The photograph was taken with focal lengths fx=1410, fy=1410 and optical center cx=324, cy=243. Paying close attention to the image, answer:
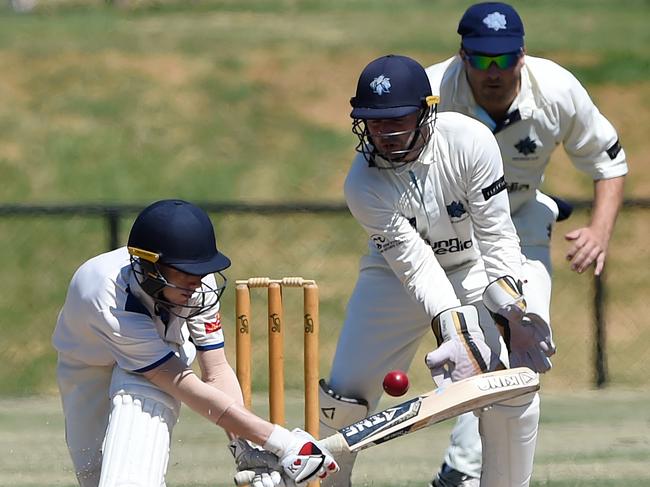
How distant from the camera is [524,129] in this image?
5.11m

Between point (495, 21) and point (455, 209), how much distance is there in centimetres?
78

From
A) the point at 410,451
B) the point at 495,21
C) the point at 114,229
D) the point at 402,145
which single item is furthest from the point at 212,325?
the point at 114,229

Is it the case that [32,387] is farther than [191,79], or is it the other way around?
[191,79]

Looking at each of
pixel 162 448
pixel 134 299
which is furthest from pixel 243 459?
pixel 134 299

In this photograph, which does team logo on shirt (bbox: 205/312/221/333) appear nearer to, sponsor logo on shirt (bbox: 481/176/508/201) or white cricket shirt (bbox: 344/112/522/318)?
white cricket shirt (bbox: 344/112/522/318)

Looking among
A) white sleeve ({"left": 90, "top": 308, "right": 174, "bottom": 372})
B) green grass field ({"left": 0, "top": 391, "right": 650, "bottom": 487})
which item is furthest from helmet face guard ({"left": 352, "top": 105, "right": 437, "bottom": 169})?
green grass field ({"left": 0, "top": 391, "right": 650, "bottom": 487})

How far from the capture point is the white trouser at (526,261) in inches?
201

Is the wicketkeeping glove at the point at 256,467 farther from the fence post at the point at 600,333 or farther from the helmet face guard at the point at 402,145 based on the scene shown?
the fence post at the point at 600,333

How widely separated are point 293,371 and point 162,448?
4.29 metres

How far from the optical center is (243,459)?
408cm

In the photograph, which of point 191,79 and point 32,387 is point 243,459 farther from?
point 191,79

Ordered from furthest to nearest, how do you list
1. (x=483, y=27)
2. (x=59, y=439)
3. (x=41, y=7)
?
(x=41, y=7) < (x=59, y=439) < (x=483, y=27)

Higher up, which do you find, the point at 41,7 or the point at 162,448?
the point at 162,448

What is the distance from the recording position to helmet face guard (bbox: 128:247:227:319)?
3951mm
